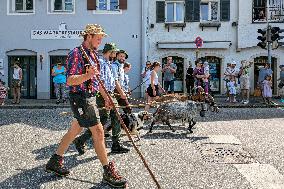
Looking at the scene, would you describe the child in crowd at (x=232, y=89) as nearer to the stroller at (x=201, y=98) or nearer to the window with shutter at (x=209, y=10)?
the window with shutter at (x=209, y=10)

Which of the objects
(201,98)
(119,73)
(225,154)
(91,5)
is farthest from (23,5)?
(225,154)

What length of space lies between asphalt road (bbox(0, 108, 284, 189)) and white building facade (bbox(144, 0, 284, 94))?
1274 cm

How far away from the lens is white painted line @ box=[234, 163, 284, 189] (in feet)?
21.0

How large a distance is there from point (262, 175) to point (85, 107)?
8.44 feet

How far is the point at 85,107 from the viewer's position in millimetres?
6562

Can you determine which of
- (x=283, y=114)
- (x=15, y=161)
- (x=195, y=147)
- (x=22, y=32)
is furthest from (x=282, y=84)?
(x=15, y=161)

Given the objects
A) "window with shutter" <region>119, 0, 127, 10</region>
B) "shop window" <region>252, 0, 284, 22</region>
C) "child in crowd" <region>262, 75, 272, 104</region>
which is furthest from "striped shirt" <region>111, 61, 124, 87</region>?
"shop window" <region>252, 0, 284, 22</region>

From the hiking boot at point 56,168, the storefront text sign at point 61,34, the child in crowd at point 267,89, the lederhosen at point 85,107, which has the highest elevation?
the storefront text sign at point 61,34

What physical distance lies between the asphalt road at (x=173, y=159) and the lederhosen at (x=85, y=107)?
78 cm

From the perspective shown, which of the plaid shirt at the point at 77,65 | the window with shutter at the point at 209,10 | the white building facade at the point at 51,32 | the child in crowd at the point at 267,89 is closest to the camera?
the plaid shirt at the point at 77,65

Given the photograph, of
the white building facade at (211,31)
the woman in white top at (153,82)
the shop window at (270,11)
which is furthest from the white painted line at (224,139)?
the shop window at (270,11)

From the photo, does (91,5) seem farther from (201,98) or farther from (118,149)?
(118,149)

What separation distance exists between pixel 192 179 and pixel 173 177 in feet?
0.89

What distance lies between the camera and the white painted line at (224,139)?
9945mm
